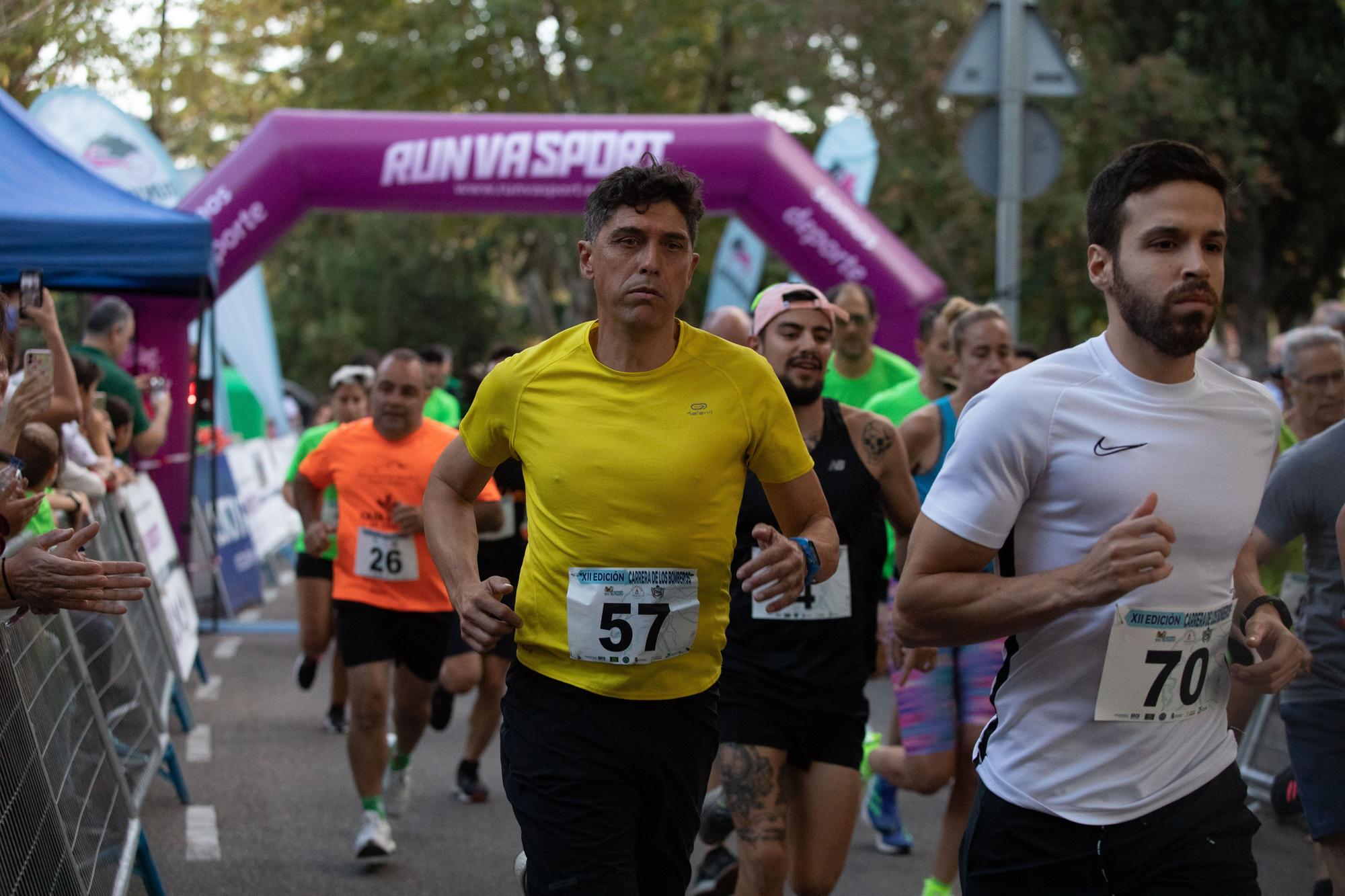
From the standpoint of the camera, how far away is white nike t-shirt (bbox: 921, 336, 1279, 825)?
303 centimetres

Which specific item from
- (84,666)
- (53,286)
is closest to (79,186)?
(53,286)

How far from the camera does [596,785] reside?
3676mm

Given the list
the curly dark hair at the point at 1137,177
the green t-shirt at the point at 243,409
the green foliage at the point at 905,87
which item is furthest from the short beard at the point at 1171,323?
the green t-shirt at the point at 243,409

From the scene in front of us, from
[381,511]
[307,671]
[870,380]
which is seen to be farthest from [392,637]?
[870,380]

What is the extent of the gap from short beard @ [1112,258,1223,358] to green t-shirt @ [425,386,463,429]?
8.45 m

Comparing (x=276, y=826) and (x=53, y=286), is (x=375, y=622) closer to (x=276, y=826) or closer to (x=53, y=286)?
(x=276, y=826)

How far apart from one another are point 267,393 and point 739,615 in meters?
16.1

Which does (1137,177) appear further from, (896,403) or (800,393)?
Answer: (896,403)

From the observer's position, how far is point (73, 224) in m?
8.66

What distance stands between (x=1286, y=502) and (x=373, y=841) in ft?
11.8

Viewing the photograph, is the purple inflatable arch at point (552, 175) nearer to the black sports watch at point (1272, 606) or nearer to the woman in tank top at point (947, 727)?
the woman in tank top at point (947, 727)

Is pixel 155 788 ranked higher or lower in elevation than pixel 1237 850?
lower

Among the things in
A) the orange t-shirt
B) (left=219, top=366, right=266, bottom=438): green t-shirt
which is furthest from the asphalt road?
(left=219, top=366, right=266, bottom=438): green t-shirt

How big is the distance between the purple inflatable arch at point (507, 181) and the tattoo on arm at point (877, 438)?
296 inches
